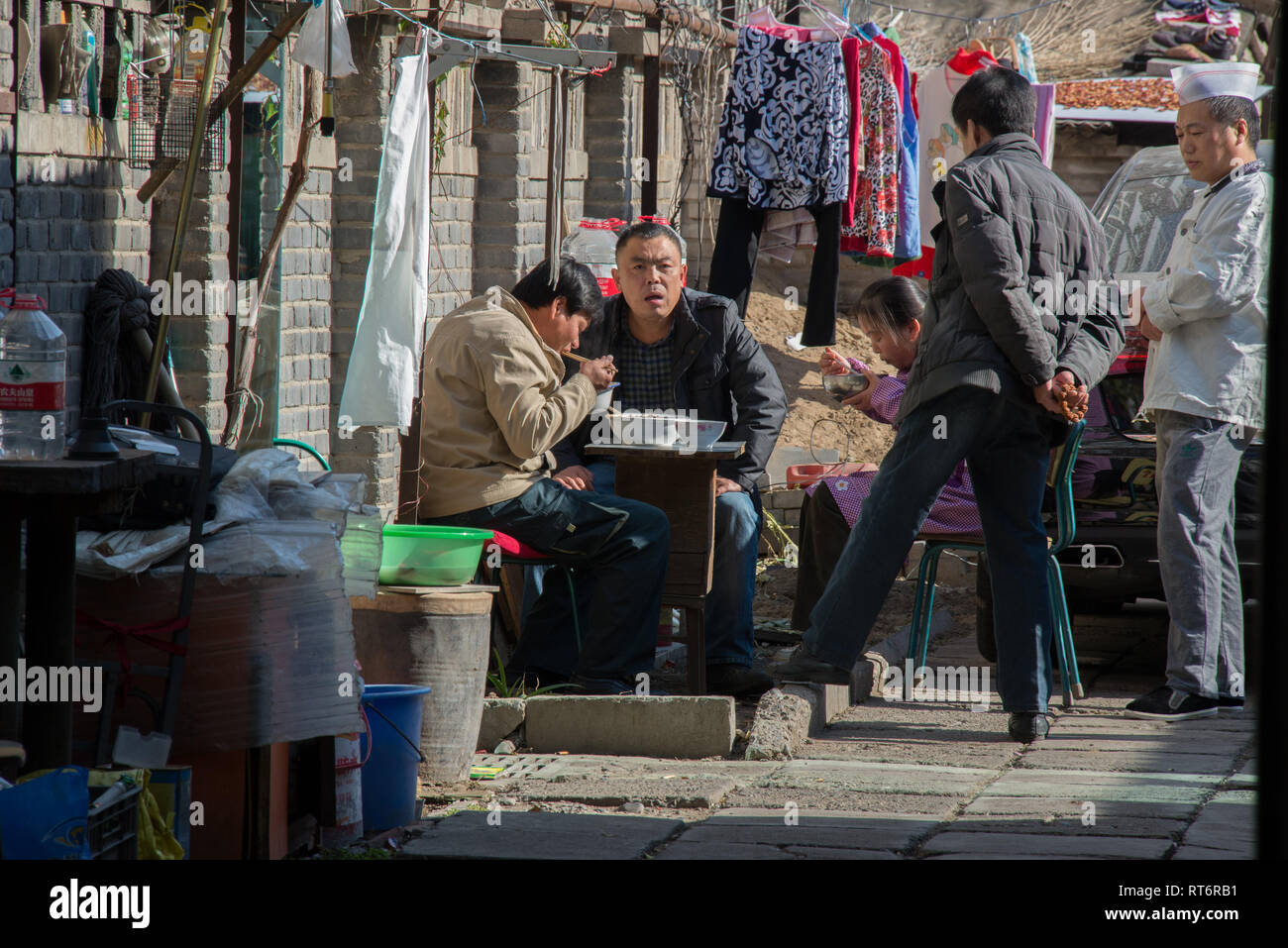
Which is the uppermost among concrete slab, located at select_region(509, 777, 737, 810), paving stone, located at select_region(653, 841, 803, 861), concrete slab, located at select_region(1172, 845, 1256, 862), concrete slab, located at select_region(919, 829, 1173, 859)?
concrete slab, located at select_region(1172, 845, 1256, 862)

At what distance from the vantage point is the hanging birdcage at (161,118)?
5.41 metres

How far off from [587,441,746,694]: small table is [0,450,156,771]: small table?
2.72 m

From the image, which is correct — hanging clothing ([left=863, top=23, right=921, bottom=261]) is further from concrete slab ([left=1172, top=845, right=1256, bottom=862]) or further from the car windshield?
concrete slab ([left=1172, top=845, right=1256, bottom=862])

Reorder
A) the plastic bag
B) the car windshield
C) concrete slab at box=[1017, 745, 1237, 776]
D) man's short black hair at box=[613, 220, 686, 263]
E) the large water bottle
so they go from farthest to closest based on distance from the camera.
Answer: the car windshield, man's short black hair at box=[613, 220, 686, 263], the plastic bag, concrete slab at box=[1017, 745, 1237, 776], the large water bottle

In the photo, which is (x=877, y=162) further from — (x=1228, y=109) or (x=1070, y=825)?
(x=1070, y=825)

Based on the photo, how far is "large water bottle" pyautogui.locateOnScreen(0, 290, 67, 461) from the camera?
3521mm

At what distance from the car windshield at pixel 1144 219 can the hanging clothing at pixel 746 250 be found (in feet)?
5.50

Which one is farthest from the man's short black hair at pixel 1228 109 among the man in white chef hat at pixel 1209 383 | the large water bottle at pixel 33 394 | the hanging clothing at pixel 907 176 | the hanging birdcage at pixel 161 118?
the hanging clothing at pixel 907 176

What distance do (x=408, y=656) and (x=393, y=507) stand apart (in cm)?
277

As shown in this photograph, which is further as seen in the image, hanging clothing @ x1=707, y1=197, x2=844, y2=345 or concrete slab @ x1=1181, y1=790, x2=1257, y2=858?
hanging clothing @ x1=707, y1=197, x2=844, y2=345

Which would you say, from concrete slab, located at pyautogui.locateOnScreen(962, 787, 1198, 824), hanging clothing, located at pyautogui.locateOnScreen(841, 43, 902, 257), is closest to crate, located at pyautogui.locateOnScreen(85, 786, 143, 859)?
concrete slab, located at pyautogui.locateOnScreen(962, 787, 1198, 824)

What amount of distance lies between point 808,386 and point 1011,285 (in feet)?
24.9
